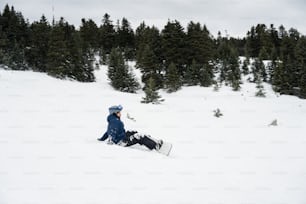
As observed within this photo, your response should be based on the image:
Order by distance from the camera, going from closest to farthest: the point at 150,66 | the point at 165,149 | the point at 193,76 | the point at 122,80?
1. the point at 165,149
2. the point at 122,80
3. the point at 150,66
4. the point at 193,76

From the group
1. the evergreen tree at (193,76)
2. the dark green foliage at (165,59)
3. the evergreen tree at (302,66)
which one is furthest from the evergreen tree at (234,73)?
the evergreen tree at (302,66)

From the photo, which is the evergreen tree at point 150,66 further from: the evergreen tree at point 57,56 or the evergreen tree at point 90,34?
the evergreen tree at point 90,34

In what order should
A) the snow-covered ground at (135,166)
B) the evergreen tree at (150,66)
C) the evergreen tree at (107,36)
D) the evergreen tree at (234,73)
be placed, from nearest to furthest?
the snow-covered ground at (135,166) → the evergreen tree at (234,73) → the evergreen tree at (150,66) → the evergreen tree at (107,36)

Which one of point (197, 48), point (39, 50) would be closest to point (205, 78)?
point (197, 48)

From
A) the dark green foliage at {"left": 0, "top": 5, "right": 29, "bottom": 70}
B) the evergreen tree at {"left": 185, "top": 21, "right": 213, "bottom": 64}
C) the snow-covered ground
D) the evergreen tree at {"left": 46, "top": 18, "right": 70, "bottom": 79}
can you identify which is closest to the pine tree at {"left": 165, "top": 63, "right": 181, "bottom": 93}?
the evergreen tree at {"left": 185, "top": 21, "right": 213, "bottom": 64}

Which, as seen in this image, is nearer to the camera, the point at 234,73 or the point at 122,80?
the point at 122,80

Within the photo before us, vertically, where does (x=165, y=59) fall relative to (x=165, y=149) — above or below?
above

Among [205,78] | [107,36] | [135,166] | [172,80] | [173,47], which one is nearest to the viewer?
[135,166]

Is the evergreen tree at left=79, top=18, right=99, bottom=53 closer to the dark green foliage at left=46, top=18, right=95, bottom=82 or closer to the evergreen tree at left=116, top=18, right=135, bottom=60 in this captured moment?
the evergreen tree at left=116, top=18, right=135, bottom=60

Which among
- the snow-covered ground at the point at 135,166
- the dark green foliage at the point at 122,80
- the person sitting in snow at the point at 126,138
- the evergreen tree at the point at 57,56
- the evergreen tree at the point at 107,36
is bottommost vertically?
the snow-covered ground at the point at 135,166

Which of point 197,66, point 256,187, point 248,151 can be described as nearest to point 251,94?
point 197,66

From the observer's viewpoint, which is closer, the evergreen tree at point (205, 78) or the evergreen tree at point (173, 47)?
the evergreen tree at point (205, 78)

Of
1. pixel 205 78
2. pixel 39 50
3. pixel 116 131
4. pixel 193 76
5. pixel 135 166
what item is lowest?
pixel 135 166

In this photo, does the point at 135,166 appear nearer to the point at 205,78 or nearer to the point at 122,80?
the point at 122,80
